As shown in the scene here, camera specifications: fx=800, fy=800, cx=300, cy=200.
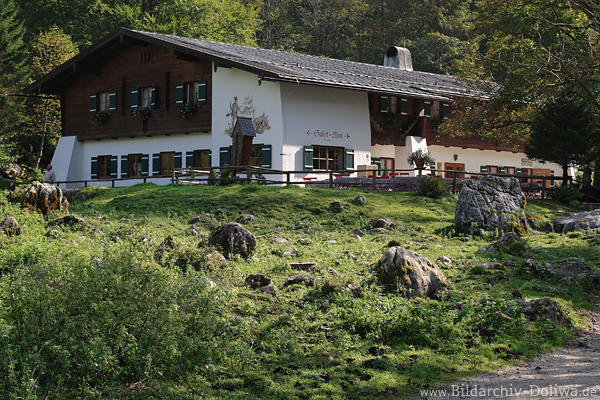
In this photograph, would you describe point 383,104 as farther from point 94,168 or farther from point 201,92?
point 94,168

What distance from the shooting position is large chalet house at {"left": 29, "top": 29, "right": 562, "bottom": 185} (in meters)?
36.1

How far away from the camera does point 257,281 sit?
1288 centimetres

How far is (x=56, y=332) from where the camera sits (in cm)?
888

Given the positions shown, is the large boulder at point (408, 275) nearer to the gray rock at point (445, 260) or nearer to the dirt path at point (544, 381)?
the gray rock at point (445, 260)

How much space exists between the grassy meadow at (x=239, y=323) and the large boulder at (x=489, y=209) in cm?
337

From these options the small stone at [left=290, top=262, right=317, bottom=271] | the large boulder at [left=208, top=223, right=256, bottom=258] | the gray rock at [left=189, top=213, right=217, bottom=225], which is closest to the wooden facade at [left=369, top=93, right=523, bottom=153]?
the gray rock at [left=189, top=213, right=217, bottom=225]

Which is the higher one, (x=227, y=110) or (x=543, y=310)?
(x=227, y=110)

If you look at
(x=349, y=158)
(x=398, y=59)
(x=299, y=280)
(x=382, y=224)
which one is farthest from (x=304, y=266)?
(x=398, y=59)

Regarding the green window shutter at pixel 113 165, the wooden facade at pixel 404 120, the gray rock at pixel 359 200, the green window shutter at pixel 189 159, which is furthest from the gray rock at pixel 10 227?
the green window shutter at pixel 113 165

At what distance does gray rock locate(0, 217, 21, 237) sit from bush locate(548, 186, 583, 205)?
22.0 meters

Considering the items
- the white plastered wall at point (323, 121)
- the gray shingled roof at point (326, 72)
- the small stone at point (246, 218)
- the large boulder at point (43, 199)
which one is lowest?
the small stone at point (246, 218)

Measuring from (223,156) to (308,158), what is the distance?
4025mm

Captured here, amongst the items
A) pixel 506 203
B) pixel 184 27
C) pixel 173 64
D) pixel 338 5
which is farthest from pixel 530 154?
pixel 338 5

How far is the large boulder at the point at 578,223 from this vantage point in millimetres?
21484
